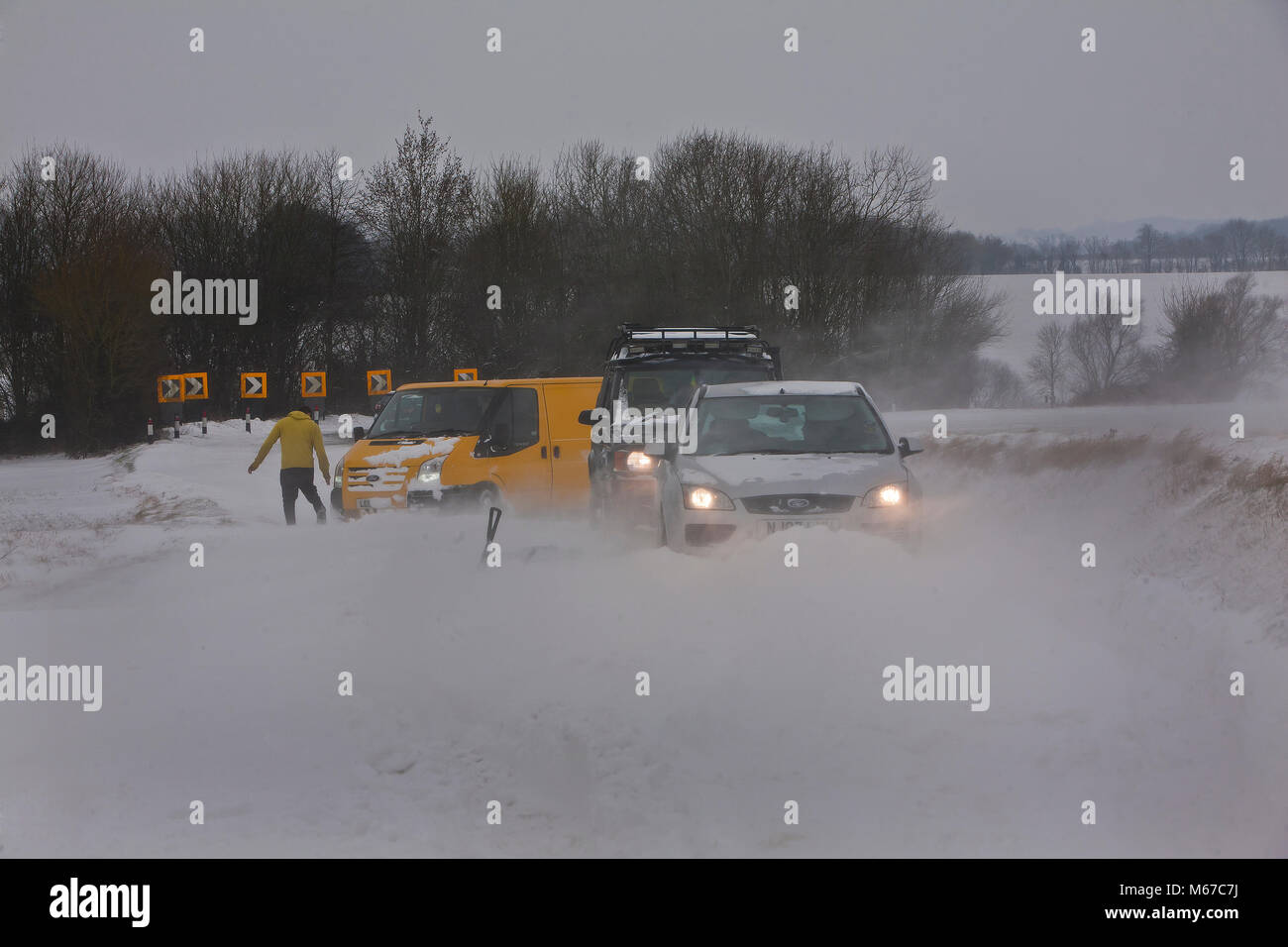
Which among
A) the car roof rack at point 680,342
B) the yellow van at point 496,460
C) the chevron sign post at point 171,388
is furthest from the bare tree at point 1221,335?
the chevron sign post at point 171,388

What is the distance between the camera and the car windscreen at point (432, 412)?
15.6 m

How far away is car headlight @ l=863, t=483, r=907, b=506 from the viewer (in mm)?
9266

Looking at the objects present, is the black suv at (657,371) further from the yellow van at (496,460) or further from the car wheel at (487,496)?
the car wheel at (487,496)

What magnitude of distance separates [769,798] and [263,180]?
47097 mm

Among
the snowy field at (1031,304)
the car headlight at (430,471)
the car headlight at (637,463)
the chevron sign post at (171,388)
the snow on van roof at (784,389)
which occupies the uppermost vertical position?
the snowy field at (1031,304)

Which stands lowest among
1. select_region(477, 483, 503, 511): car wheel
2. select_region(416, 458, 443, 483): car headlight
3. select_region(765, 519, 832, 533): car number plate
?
select_region(477, 483, 503, 511): car wheel

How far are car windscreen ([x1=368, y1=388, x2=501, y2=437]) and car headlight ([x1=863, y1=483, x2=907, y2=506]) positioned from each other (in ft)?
23.2

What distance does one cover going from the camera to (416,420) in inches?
627

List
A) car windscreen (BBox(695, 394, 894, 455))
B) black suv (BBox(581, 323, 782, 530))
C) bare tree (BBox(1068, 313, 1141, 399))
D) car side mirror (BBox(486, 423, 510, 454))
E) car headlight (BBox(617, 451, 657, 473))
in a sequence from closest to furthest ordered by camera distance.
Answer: car windscreen (BBox(695, 394, 894, 455)) → car headlight (BBox(617, 451, 657, 473)) → black suv (BBox(581, 323, 782, 530)) → car side mirror (BBox(486, 423, 510, 454)) → bare tree (BBox(1068, 313, 1141, 399))

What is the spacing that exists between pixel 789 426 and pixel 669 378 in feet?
10.3

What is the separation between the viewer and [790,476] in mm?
9289

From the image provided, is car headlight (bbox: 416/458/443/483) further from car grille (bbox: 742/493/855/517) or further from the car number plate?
the car number plate


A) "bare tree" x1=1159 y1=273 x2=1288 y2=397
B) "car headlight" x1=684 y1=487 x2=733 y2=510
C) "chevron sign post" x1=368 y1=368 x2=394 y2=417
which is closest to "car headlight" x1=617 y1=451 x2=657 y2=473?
"car headlight" x1=684 y1=487 x2=733 y2=510

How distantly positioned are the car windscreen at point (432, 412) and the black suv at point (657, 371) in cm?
201
